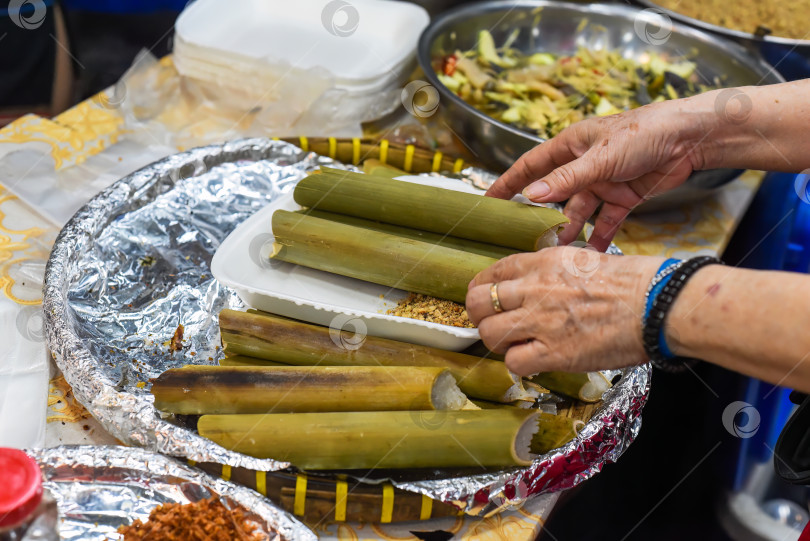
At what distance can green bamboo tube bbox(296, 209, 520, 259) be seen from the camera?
6.23 feet

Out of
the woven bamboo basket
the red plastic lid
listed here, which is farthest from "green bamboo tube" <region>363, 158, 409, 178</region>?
the red plastic lid

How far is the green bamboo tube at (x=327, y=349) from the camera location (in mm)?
1657

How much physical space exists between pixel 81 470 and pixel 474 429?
0.84 meters

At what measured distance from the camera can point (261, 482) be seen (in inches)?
57.7

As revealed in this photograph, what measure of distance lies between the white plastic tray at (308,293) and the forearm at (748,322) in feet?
1.69

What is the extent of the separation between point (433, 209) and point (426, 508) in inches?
32.0

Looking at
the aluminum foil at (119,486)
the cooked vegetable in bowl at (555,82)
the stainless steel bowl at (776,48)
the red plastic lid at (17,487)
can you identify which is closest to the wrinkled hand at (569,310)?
the aluminum foil at (119,486)

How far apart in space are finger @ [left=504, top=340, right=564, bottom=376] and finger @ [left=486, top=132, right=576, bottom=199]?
27.2 inches

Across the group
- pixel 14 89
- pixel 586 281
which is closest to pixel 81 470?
pixel 586 281

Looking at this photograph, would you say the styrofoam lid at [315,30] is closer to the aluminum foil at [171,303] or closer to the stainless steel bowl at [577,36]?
the stainless steel bowl at [577,36]

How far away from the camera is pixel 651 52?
3.27 m

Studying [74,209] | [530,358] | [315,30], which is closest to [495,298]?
[530,358]

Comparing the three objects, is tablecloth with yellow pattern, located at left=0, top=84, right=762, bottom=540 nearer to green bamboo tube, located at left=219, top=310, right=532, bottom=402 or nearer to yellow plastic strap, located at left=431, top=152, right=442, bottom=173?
green bamboo tube, located at left=219, top=310, right=532, bottom=402

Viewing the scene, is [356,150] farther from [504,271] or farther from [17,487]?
[17,487]
